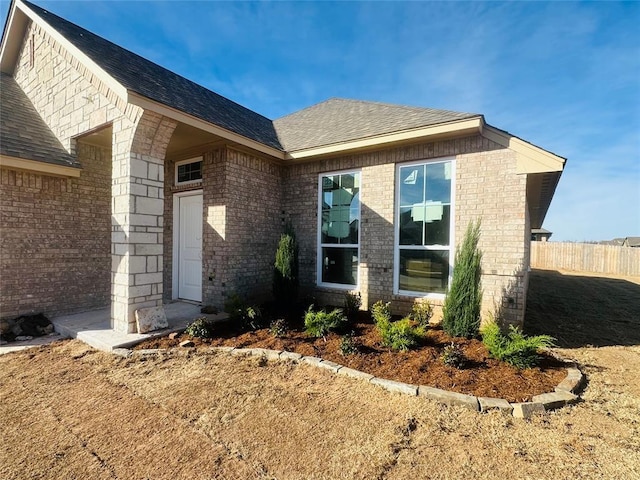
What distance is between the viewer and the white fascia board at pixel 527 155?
4625mm

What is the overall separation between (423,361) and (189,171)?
644 centimetres

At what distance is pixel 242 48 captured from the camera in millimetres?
8547

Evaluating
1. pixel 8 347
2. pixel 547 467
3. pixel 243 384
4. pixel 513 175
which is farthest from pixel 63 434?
pixel 513 175

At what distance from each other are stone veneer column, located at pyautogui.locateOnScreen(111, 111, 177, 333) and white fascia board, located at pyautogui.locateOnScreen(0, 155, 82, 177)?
1.70 meters

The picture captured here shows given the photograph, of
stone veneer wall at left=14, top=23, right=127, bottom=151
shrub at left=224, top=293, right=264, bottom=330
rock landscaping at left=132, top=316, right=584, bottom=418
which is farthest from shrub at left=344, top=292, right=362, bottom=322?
stone veneer wall at left=14, top=23, right=127, bottom=151

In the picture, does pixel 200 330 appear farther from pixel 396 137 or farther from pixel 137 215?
pixel 396 137

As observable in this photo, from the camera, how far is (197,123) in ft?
17.0

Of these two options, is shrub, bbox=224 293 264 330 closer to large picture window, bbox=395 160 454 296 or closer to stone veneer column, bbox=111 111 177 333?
stone veneer column, bbox=111 111 177 333

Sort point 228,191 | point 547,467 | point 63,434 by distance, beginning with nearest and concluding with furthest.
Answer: point 547,467
point 63,434
point 228,191

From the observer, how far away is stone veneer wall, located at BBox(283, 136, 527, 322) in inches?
196

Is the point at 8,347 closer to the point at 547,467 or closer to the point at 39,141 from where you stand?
the point at 39,141

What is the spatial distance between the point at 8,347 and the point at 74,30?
624cm

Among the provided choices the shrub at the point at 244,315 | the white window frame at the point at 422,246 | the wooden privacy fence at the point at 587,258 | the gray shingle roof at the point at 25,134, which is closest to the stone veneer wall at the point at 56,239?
the gray shingle roof at the point at 25,134

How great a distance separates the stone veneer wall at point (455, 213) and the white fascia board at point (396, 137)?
1.23 feet
